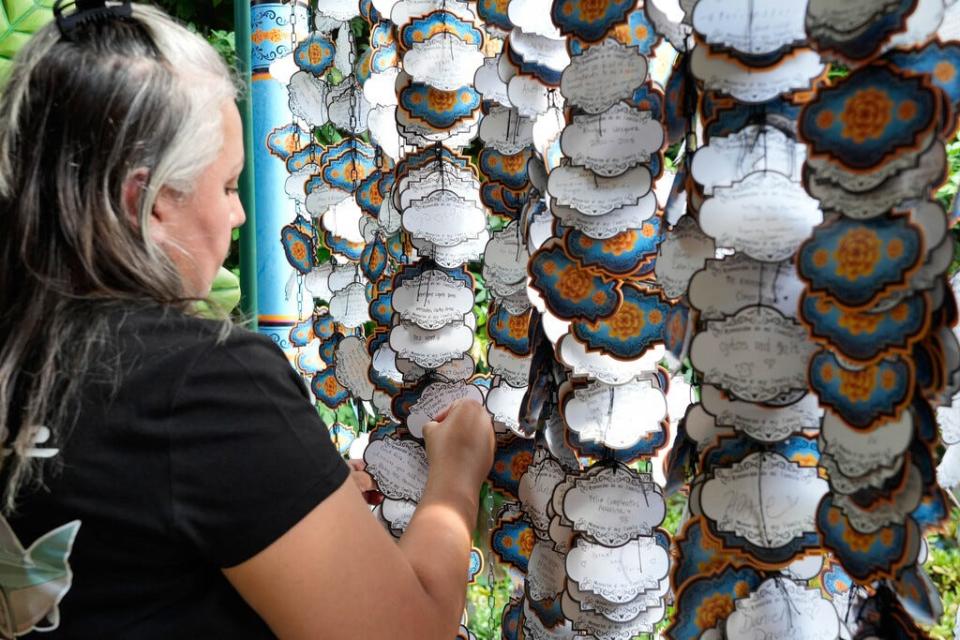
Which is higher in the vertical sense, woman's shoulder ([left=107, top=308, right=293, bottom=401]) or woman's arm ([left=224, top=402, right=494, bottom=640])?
woman's shoulder ([left=107, top=308, right=293, bottom=401])

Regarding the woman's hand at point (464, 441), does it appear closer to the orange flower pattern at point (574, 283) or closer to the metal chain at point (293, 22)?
the orange flower pattern at point (574, 283)

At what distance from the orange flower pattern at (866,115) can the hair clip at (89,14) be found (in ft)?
1.78

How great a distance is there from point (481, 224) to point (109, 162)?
18.1 inches

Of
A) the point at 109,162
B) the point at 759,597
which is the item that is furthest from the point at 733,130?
the point at 109,162

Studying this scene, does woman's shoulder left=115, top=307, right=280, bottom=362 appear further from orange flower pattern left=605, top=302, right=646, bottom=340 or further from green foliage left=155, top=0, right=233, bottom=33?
green foliage left=155, top=0, right=233, bottom=33

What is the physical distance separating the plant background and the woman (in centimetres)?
38

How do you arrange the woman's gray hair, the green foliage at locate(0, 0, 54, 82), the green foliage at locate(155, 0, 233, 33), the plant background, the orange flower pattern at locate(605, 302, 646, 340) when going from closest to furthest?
1. the woman's gray hair
2. the orange flower pattern at locate(605, 302, 646, 340)
3. the plant background
4. the green foliage at locate(0, 0, 54, 82)
5. the green foliage at locate(155, 0, 233, 33)

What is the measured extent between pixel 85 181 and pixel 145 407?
19 centimetres

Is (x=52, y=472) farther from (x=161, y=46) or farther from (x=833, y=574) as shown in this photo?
(x=833, y=574)

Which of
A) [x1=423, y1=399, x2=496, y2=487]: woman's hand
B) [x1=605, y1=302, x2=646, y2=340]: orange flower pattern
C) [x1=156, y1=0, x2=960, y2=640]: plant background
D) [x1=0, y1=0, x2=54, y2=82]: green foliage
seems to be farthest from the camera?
[x1=0, y1=0, x2=54, y2=82]: green foliage

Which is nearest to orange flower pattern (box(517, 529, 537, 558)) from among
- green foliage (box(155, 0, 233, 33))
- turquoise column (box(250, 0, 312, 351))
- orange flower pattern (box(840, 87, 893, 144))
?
orange flower pattern (box(840, 87, 893, 144))

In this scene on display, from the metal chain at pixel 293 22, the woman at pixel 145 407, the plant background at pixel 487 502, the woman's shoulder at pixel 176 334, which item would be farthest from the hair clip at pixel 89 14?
the metal chain at pixel 293 22

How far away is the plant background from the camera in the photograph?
1054 millimetres

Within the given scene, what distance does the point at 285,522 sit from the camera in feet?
2.17
